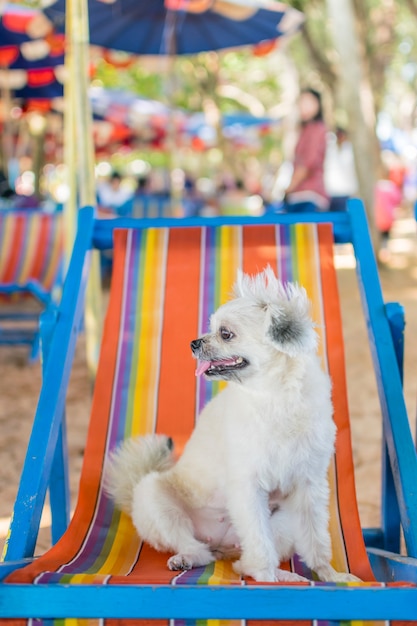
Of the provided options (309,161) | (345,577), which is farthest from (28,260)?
(345,577)

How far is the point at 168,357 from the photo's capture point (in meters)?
2.96

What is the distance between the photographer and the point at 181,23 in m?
8.71

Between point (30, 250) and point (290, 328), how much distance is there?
5.87 meters

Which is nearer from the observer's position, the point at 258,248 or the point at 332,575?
the point at 332,575

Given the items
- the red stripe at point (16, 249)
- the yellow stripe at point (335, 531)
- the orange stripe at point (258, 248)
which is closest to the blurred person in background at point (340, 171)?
the red stripe at point (16, 249)

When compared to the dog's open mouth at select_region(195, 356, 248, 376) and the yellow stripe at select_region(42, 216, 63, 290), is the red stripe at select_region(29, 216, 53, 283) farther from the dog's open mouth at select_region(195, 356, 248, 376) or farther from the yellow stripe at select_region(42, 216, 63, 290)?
the dog's open mouth at select_region(195, 356, 248, 376)

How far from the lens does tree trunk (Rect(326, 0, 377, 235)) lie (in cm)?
959

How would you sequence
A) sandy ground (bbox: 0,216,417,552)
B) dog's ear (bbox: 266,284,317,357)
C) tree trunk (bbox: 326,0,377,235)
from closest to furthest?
dog's ear (bbox: 266,284,317,357), sandy ground (bbox: 0,216,417,552), tree trunk (bbox: 326,0,377,235)

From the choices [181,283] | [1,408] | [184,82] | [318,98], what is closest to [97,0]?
[318,98]

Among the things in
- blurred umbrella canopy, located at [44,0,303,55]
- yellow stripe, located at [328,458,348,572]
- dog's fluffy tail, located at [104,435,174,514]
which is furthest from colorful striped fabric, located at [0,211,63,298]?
yellow stripe, located at [328,458,348,572]

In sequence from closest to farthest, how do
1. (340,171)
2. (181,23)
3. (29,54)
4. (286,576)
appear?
(286,576)
(181,23)
(29,54)
(340,171)

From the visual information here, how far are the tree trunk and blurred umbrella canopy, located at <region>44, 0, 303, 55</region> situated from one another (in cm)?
135

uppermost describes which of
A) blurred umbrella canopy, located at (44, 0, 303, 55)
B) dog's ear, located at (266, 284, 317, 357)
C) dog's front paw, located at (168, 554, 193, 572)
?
blurred umbrella canopy, located at (44, 0, 303, 55)

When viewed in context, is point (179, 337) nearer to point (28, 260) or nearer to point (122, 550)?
point (122, 550)
